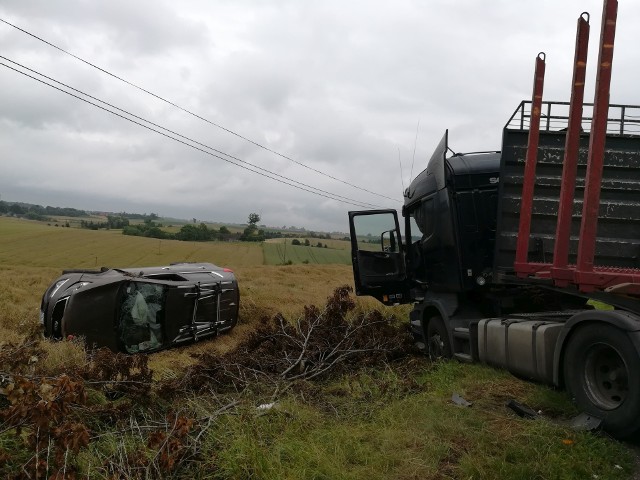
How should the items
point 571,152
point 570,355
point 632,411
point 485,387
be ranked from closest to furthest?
point 632,411
point 570,355
point 571,152
point 485,387

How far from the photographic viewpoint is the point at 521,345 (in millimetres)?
5020

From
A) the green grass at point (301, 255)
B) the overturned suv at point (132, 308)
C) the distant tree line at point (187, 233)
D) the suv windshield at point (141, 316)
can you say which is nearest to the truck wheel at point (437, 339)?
the overturned suv at point (132, 308)

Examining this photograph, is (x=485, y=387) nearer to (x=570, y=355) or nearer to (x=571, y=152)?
(x=570, y=355)

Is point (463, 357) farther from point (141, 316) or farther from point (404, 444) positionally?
point (141, 316)

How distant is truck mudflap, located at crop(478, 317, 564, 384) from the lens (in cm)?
464

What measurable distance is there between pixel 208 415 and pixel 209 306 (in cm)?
575

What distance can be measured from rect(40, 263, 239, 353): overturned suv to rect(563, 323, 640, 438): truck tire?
20.1 feet

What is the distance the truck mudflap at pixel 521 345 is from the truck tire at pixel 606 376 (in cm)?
32

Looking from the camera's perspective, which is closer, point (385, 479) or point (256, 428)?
point (385, 479)

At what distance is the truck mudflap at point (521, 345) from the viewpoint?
464 centimetres

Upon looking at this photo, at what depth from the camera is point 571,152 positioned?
455 centimetres

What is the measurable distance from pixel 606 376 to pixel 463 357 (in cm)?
235

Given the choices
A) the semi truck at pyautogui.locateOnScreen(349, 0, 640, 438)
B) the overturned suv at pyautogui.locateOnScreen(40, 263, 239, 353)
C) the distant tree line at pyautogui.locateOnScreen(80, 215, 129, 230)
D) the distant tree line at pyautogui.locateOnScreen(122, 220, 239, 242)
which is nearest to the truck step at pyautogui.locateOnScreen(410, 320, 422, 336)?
the semi truck at pyautogui.locateOnScreen(349, 0, 640, 438)

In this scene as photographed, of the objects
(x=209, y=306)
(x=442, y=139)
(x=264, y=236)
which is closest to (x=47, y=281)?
(x=209, y=306)
